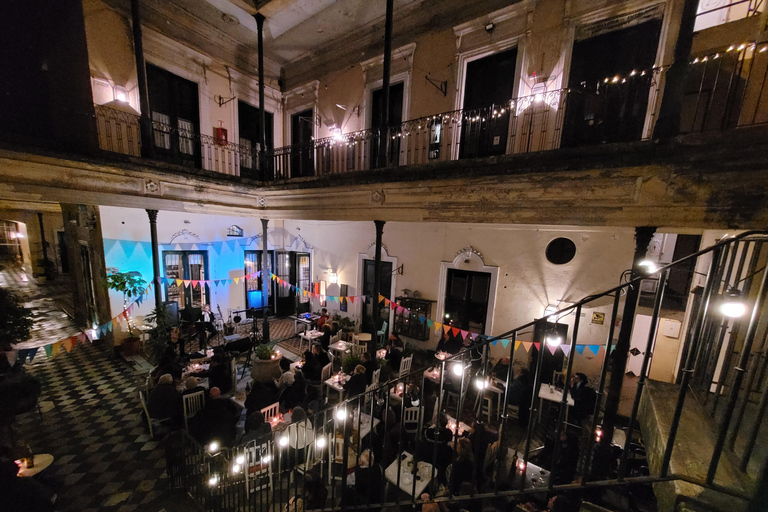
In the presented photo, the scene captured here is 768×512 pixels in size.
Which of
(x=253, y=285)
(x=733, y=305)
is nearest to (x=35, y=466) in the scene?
(x=733, y=305)

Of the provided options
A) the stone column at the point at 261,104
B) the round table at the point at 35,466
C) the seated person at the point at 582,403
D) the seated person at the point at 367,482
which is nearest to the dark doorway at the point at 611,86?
the seated person at the point at 582,403

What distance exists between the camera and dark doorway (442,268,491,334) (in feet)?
27.2

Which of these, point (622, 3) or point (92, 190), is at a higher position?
point (622, 3)

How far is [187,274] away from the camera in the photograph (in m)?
9.68

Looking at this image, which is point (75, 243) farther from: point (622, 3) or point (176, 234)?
point (622, 3)

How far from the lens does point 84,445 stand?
4.89m

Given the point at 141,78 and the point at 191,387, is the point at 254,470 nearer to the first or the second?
the point at 191,387

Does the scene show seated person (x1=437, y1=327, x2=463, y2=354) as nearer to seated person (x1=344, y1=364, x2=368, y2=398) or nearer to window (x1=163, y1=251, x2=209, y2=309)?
seated person (x1=344, y1=364, x2=368, y2=398)

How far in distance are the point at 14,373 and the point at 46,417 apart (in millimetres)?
1022

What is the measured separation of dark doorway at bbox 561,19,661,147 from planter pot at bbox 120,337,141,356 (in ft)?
39.4

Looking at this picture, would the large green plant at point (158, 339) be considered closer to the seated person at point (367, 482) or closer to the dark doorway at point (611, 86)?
the seated person at point (367, 482)

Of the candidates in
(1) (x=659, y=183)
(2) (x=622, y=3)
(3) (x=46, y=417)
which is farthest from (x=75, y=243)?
(2) (x=622, y=3)

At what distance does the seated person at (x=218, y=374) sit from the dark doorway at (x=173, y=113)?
18.0 feet

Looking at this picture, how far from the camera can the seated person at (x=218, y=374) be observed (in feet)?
20.0
